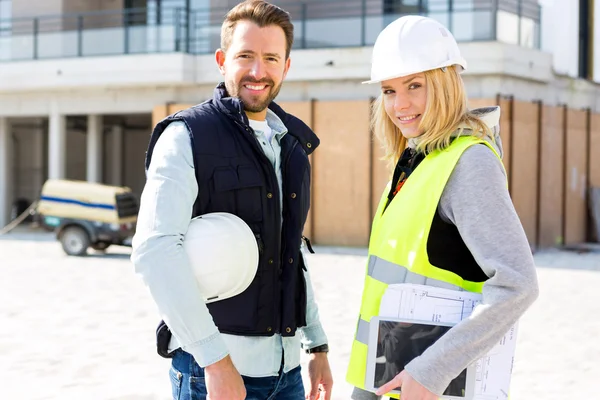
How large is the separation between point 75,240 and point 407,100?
13084 mm

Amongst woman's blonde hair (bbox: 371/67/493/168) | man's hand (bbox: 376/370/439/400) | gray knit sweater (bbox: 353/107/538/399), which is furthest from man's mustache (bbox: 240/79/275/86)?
man's hand (bbox: 376/370/439/400)

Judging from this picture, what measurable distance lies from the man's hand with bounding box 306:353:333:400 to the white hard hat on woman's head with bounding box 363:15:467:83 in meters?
1.11

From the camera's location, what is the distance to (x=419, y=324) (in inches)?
77.8

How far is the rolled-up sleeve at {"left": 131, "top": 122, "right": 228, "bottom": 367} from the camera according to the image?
6.53ft

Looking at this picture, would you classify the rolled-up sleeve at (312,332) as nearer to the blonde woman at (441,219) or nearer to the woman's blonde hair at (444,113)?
the blonde woman at (441,219)

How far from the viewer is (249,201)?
2.26 metres

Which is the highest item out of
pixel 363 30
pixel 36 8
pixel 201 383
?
pixel 36 8

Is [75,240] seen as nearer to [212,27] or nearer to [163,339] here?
[212,27]

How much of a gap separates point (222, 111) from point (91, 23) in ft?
60.0

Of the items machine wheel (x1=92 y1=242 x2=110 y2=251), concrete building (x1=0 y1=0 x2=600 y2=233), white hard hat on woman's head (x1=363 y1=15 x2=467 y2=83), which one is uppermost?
concrete building (x1=0 y1=0 x2=600 y2=233)

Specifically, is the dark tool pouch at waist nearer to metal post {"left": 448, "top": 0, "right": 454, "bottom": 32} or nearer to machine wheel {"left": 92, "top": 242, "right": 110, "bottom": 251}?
machine wheel {"left": 92, "top": 242, "right": 110, "bottom": 251}

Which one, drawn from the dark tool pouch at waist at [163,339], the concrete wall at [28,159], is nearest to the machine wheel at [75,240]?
the dark tool pouch at waist at [163,339]

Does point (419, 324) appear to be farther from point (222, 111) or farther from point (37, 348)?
point (37, 348)

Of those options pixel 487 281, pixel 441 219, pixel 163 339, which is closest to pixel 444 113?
pixel 441 219
